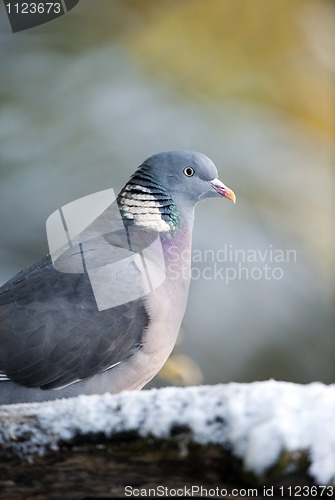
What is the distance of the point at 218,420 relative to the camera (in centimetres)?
81

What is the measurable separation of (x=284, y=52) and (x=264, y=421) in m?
1.57

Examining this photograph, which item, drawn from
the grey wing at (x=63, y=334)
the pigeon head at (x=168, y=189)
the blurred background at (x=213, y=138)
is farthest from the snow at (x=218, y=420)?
the blurred background at (x=213, y=138)

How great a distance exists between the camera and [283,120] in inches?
85.9

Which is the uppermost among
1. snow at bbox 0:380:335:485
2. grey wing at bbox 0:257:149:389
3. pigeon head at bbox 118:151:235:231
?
pigeon head at bbox 118:151:235:231

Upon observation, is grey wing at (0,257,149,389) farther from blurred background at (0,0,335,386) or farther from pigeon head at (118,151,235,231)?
blurred background at (0,0,335,386)

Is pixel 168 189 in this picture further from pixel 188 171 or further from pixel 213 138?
pixel 213 138

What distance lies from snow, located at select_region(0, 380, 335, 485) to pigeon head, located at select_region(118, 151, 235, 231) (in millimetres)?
661

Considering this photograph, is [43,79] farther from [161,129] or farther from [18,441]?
[18,441]

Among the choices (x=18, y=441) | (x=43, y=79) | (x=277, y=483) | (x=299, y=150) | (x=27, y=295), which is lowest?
(x=277, y=483)

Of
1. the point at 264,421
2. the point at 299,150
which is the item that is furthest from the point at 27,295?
the point at 299,150

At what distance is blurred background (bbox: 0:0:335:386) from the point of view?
2.07 m

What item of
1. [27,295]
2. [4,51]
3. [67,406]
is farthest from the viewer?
[4,51]

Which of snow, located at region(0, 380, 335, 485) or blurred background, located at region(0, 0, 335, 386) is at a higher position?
blurred background, located at region(0, 0, 335, 386)

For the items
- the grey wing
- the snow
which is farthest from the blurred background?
the snow
